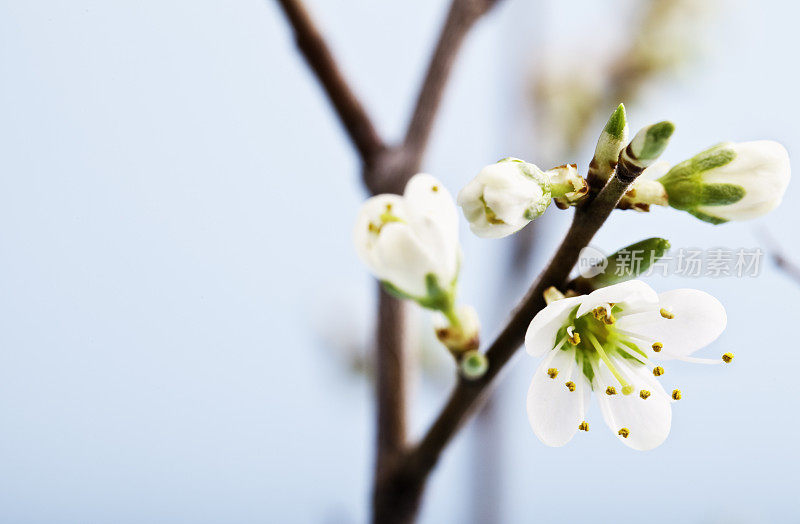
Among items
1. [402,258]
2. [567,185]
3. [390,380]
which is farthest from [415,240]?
[390,380]

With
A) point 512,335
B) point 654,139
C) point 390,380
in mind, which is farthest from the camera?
point 390,380

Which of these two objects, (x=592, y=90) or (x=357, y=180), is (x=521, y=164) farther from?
(x=592, y=90)

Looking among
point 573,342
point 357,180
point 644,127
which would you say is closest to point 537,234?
point 357,180

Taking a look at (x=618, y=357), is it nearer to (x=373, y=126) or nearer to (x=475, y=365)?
(x=475, y=365)

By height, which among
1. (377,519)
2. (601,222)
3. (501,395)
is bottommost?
(501,395)

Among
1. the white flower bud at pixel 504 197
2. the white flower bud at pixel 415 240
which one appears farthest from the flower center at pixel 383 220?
the white flower bud at pixel 504 197

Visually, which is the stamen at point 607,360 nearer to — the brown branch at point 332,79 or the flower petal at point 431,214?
the flower petal at point 431,214

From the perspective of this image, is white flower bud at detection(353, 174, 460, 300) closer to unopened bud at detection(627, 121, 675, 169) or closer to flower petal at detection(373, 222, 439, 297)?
flower petal at detection(373, 222, 439, 297)
